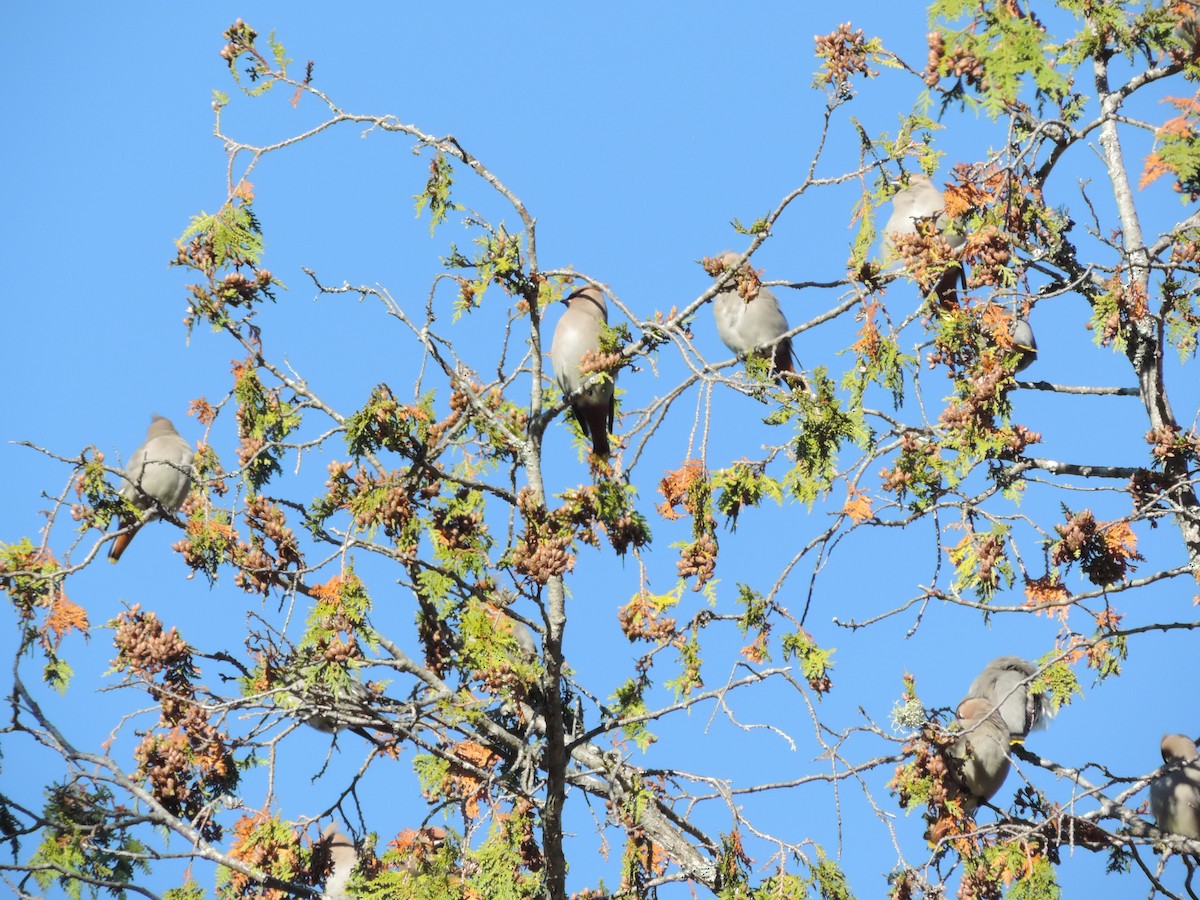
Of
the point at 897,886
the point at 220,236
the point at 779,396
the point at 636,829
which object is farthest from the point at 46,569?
the point at 897,886

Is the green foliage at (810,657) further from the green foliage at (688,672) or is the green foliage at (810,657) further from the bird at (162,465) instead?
the bird at (162,465)

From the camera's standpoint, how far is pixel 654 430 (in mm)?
4258

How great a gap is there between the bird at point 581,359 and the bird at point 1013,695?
78.6 inches

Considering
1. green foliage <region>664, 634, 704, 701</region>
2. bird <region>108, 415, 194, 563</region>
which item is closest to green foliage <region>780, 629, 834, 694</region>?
green foliage <region>664, 634, 704, 701</region>

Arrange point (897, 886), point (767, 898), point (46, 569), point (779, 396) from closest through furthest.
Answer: point (779, 396)
point (767, 898)
point (897, 886)
point (46, 569)

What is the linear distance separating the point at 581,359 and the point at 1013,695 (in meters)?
2.55

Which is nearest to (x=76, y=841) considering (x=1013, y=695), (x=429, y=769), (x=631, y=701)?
(x=429, y=769)

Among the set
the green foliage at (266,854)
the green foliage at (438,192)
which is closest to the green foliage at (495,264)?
the green foliage at (438,192)

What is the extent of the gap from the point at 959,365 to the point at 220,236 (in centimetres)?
251

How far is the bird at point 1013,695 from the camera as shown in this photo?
19.7ft

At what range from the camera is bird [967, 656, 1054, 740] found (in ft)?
19.7

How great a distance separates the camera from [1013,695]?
6.10 meters

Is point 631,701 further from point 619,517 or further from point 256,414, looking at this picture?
point 256,414

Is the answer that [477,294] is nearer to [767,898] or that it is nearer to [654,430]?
[654,430]
